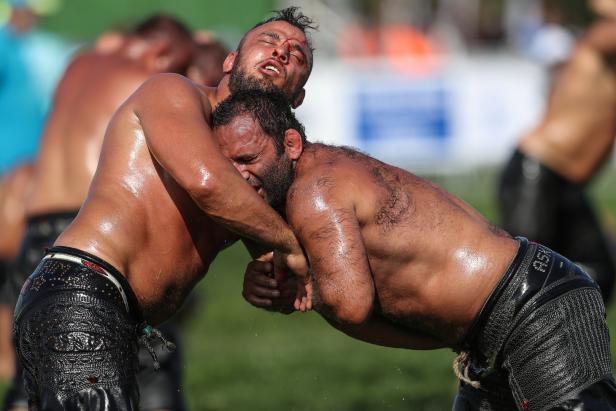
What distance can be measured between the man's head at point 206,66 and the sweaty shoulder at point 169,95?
1.90 meters

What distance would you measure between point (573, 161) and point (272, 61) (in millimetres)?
3630

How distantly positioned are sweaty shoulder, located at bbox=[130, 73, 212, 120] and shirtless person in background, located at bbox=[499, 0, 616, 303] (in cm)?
366

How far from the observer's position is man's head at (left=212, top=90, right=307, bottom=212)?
167 inches

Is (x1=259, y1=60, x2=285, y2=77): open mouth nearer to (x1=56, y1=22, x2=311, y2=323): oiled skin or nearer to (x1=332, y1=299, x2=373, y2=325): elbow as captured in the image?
(x1=56, y1=22, x2=311, y2=323): oiled skin

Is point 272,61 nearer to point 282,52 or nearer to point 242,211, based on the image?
point 282,52

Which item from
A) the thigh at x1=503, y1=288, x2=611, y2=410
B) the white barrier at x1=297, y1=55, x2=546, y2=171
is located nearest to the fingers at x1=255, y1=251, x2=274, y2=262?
the thigh at x1=503, y1=288, x2=611, y2=410

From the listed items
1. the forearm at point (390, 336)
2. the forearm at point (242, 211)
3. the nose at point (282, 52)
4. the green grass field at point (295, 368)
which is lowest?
the green grass field at point (295, 368)

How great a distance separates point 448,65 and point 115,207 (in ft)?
48.8

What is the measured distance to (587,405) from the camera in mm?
4145

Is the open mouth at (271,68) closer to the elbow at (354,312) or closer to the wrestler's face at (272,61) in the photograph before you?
the wrestler's face at (272,61)

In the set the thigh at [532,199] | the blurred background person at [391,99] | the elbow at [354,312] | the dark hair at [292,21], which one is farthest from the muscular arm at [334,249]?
the blurred background person at [391,99]

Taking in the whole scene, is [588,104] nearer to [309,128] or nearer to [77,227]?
[77,227]

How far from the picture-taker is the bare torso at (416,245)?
423 centimetres

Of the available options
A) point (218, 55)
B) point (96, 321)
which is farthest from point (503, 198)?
point (96, 321)
